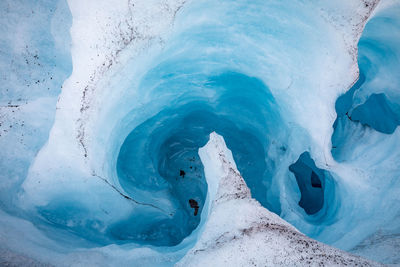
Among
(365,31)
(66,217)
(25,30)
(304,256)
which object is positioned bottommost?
(66,217)

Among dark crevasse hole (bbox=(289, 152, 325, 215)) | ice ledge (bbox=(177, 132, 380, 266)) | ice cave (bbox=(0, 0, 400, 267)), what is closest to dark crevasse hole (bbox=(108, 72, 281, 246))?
ice cave (bbox=(0, 0, 400, 267))

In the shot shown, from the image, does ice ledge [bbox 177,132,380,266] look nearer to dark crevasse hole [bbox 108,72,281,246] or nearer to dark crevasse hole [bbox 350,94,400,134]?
dark crevasse hole [bbox 108,72,281,246]

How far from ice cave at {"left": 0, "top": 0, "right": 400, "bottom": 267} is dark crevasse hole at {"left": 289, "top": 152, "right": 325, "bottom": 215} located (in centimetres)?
5

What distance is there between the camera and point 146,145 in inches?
155

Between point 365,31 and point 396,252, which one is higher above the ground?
point 365,31

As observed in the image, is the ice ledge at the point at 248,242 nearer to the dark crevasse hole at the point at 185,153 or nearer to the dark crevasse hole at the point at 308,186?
the dark crevasse hole at the point at 185,153

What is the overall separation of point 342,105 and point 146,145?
10.3 ft

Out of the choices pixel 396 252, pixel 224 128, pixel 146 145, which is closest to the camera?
pixel 396 252

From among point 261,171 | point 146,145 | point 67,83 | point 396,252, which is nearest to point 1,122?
point 67,83

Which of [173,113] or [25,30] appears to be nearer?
[25,30]

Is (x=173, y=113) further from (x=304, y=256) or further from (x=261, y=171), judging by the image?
(x=304, y=256)

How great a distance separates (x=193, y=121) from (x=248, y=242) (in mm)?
2487

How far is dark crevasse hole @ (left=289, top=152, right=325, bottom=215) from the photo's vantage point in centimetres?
418

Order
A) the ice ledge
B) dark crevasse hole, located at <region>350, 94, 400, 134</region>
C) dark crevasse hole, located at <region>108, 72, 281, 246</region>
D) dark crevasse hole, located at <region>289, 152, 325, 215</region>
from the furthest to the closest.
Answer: dark crevasse hole, located at <region>289, 152, 325, 215</region>, dark crevasse hole, located at <region>350, 94, 400, 134</region>, dark crevasse hole, located at <region>108, 72, 281, 246</region>, the ice ledge
